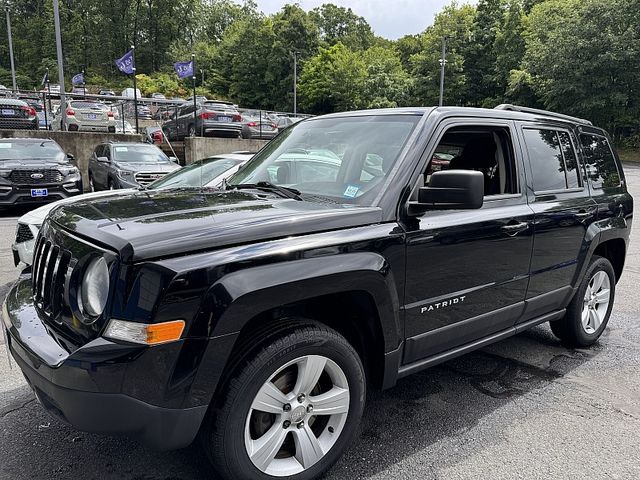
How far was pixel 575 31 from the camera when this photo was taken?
33594mm

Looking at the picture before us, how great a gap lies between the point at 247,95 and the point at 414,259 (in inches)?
2526

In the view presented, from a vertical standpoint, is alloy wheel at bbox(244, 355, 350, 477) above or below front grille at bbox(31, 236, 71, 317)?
below

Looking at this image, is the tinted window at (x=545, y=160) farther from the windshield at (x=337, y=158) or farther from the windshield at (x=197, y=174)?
the windshield at (x=197, y=174)

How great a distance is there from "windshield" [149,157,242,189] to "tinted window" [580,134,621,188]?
450cm

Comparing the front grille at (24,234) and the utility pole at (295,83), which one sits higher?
the utility pole at (295,83)

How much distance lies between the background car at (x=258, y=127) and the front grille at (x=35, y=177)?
11.0 meters

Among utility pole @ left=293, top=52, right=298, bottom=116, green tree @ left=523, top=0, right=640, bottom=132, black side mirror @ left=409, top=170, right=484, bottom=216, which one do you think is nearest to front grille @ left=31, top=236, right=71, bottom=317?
black side mirror @ left=409, top=170, right=484, bottom=216

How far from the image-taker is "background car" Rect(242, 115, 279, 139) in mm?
21344

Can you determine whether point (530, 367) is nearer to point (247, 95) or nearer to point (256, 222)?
point (256, 222)

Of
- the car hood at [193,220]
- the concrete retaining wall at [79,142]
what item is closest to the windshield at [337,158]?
the car hood at [193,220]

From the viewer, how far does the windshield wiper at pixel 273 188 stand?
295 centimetres

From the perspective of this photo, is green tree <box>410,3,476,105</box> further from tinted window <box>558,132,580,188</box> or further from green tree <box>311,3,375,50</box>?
tinted window <box>558,132,580,188</box>

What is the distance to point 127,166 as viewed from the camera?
1245 cm

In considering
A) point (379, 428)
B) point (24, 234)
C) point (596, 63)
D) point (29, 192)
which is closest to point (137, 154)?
point (29, 192)
